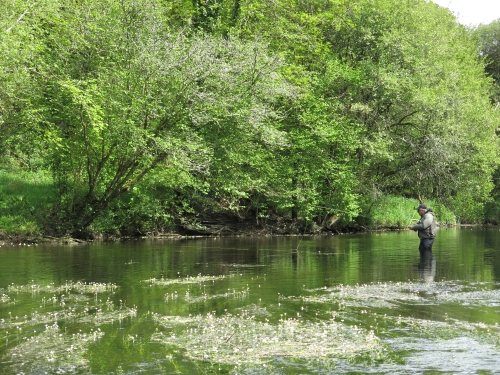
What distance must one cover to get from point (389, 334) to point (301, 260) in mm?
11706

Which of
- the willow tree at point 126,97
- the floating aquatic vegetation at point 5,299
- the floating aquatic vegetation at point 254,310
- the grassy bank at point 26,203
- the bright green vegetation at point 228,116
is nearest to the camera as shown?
the floating aquatic vegetation at point 254,310

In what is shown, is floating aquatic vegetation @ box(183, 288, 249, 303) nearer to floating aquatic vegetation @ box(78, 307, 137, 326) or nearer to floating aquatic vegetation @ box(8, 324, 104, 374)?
floating aquatic vegetation @ box(78, 307, 137, 326)

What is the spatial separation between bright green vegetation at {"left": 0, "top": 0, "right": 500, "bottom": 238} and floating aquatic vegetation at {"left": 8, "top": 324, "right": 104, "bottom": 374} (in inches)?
584

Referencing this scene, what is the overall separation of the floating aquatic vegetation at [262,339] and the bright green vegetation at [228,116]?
14.8m

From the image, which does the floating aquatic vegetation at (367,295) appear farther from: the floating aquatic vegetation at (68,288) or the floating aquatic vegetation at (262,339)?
the floating aquatic vegetation at (68,288)

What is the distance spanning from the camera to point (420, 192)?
42812 millimetres

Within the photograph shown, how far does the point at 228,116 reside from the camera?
28953 mm

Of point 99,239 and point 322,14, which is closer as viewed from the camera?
point 99,239

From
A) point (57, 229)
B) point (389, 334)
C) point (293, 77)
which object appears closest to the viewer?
point (389, 334)

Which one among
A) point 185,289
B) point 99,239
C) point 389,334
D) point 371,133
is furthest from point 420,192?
point 389,334

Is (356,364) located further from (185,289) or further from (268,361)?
(185,289)

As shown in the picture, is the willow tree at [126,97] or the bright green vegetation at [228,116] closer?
the willow tree at [126,97]

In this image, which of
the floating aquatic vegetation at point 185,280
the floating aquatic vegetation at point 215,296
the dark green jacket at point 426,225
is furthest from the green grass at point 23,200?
the dark green jacket at point 426,225

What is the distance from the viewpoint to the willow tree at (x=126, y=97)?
2617 centimetres
